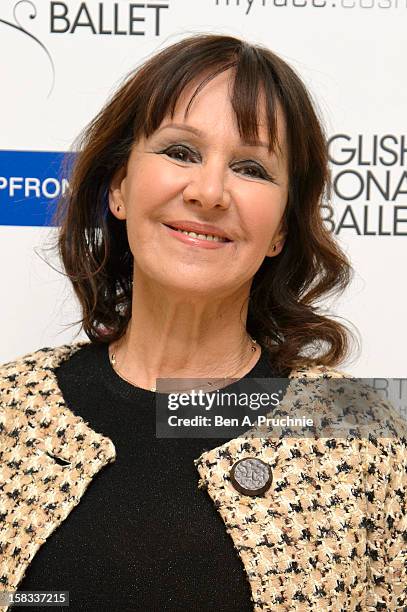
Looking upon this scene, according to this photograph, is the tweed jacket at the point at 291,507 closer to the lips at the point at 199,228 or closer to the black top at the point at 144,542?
the black top at the point at 144,542

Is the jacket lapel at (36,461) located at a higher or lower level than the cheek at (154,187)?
lower

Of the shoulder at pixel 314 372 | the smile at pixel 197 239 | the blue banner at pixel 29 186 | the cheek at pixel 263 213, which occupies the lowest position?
the shoulder at pixel 314 372

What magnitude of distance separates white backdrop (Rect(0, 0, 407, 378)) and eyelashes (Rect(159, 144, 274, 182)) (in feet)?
1.86

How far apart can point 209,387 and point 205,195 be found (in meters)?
0.36

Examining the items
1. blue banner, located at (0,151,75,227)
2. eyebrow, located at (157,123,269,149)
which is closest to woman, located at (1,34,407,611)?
eyebrow, located at (157,123,269,149)

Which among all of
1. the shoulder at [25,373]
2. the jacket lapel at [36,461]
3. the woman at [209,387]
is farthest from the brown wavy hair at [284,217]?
the jacket lapel at [36,461]

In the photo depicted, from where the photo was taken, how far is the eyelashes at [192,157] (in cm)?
148

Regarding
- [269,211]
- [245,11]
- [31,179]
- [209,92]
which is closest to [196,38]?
[209,92]

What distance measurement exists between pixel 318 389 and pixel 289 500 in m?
0.22

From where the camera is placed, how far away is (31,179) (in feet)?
6.67

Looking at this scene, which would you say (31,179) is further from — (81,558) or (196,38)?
(81,558)

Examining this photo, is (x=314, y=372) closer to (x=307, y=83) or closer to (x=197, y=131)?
(x=197, y=131)

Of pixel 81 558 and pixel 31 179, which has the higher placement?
pixel 31 179

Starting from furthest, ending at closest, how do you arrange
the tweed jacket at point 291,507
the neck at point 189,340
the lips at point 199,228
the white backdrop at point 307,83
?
the white backdrop at point 307,83, the neck at point 189,340, the lips at point 199,228, the tweed jacket at point 291,507
